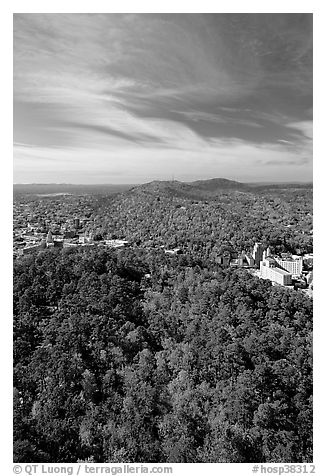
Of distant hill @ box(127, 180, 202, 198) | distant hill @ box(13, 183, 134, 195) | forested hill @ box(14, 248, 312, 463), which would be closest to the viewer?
forested hill @ box(14, 248, 312, 463)

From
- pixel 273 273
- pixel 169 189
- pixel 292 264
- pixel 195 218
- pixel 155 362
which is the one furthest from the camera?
pixel 195 218

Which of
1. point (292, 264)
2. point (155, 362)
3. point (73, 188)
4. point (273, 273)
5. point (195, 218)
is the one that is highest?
point (73, 188)

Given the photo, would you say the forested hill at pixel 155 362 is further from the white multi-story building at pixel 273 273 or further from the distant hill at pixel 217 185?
the distant hill at pixel 217 185

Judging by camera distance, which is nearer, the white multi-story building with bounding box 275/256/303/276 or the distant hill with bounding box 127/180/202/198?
the white multi-story building with bounding box 275/256/303/276

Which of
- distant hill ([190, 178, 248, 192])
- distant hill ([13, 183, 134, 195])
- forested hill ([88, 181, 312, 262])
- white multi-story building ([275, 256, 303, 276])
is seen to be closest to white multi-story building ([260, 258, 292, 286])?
white multi-story building ([275, 256, 303, 276])

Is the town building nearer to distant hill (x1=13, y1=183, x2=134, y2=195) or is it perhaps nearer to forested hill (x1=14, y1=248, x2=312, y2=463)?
forested hill (x1=14, y1=248, x2=312, y2=463)

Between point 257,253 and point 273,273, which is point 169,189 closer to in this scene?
point 257,253

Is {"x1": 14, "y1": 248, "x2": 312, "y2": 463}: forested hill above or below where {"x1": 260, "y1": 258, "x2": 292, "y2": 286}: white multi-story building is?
below

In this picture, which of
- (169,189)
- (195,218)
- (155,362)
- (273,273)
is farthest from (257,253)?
(155,362)

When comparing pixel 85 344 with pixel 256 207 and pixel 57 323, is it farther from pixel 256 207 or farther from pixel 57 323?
pixel 256 207
